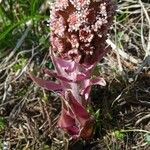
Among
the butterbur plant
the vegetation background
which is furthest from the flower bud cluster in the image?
the vegetation background

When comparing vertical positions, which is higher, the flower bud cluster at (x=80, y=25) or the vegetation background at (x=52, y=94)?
the flower bud cluster at (x=80, y=25)

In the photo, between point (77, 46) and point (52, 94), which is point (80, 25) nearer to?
point (77, 46)

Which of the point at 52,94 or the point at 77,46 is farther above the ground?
the point at 77,46

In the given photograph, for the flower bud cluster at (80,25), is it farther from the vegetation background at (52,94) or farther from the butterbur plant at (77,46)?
the vegetation background at (52,94)

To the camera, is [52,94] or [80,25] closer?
[80,25]

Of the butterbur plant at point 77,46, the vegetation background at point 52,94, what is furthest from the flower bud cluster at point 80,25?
the vegetation background at point 52,94

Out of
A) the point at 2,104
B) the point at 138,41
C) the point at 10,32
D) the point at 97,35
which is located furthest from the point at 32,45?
the point at 97,35

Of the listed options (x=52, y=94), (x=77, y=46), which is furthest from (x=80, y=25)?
(x=52, y=94)
